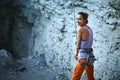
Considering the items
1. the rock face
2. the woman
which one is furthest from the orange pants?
the rock face

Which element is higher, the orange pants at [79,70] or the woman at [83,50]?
the woman at [83,50]

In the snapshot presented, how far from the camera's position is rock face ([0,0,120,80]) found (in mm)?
4506

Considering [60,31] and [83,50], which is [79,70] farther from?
[60,31]

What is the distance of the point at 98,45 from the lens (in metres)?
4.71

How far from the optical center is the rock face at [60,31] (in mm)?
4506

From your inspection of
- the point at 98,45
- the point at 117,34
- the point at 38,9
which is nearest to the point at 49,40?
the point at 38,9

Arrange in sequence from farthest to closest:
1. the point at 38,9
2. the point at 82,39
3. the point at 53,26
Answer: the point at 38,9, the point at 53,26, the point at 82,39

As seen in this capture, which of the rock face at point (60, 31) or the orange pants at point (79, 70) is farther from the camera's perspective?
the rock face at point (60, 31)

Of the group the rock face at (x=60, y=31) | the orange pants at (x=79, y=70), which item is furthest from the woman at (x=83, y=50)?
the rock face at (x=60, y=31)

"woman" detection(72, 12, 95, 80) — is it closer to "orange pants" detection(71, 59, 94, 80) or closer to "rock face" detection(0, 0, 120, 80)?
"orange pants" detection(71, 59, 94, 80)

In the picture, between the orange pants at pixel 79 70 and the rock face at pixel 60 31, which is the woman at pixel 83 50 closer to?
the orange pants at pixel 79 70

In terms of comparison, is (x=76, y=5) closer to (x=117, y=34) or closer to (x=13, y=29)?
(x=117, y=34)

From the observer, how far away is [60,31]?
18.5ft

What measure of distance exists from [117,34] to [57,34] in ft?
Answer: 5.54
